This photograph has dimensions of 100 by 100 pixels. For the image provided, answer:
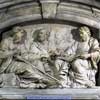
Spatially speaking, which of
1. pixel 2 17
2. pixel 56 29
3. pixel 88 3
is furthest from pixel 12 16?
pixel 88 3

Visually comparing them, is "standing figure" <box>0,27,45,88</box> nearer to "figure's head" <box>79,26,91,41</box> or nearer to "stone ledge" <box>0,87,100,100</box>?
"stone ledge" <box>0,87,100,100</box>

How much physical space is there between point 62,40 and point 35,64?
1.14 feet

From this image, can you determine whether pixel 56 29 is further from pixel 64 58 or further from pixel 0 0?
pixel 0 0

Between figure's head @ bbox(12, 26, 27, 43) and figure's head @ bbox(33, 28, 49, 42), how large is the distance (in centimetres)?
10

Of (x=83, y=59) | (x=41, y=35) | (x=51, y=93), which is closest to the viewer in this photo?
(x=51, y=93)

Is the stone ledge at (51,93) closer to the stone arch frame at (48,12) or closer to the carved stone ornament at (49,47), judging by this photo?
the carved stone ornament at (49,47)

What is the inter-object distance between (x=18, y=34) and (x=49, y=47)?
31cm

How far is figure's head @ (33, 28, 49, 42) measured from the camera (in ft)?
14.3

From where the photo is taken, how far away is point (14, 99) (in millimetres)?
4156

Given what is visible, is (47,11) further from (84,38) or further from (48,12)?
(84,38)

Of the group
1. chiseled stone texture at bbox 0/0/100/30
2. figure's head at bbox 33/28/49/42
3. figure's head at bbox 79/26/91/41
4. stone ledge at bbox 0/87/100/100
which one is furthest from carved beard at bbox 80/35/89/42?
stone ledge at bbox 0/87/100/100

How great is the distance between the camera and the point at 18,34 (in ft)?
14.3

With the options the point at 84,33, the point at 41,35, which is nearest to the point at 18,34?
the point at 41,35

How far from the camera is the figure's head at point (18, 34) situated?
436 centimetres
